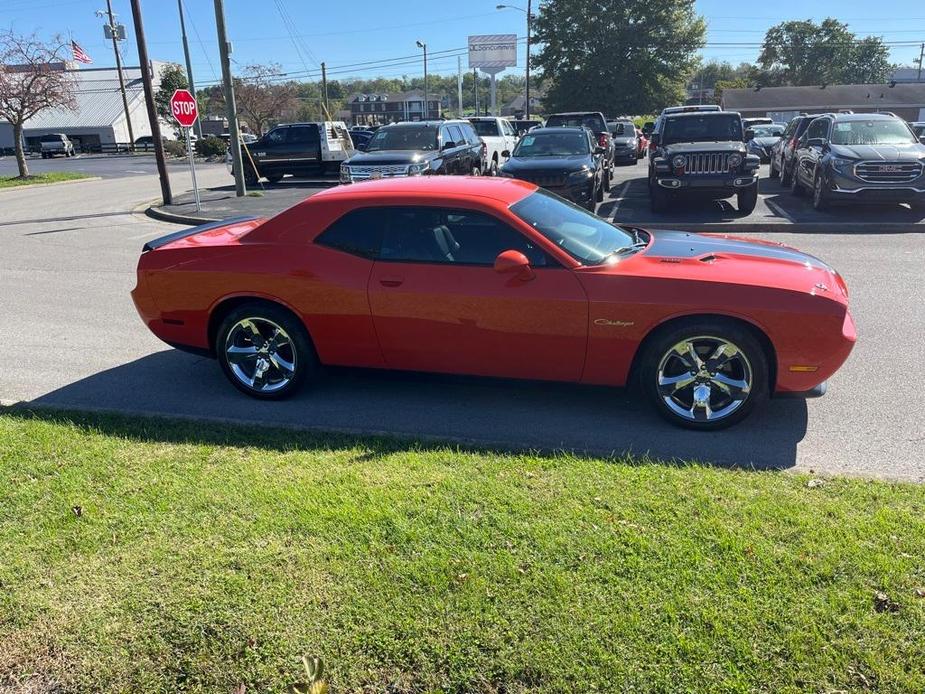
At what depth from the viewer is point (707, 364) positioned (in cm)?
445

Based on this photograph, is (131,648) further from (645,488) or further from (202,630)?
(645,488)

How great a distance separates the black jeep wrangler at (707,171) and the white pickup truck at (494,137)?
8.28 m

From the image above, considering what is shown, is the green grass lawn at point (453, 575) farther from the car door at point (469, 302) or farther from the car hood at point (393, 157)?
the car hood at point (393, 157)

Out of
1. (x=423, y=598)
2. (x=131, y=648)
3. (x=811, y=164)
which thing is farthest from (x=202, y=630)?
(x=811, y=164)

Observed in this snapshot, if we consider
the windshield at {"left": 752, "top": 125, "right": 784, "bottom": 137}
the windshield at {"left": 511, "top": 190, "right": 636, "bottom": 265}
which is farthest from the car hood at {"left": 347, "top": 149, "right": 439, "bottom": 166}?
the windshield at {"left": 752, "top": 125, "right": 784, "bottom": 137}

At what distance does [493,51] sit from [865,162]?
6898cm

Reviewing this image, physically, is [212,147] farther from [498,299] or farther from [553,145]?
[498,299]

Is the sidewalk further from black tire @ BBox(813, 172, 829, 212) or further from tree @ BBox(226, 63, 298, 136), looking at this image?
tree @ BBox(226, 63, 298, 136)

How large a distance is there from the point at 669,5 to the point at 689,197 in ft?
139

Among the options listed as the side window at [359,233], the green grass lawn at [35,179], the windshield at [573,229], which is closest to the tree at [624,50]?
the green grass lawn at [35,179]

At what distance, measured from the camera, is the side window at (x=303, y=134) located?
24.1 meters

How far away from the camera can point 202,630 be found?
8.93 ft

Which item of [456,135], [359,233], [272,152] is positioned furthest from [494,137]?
[359,233]

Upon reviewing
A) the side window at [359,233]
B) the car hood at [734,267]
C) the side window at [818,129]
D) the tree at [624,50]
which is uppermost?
the tree at [624,50]
